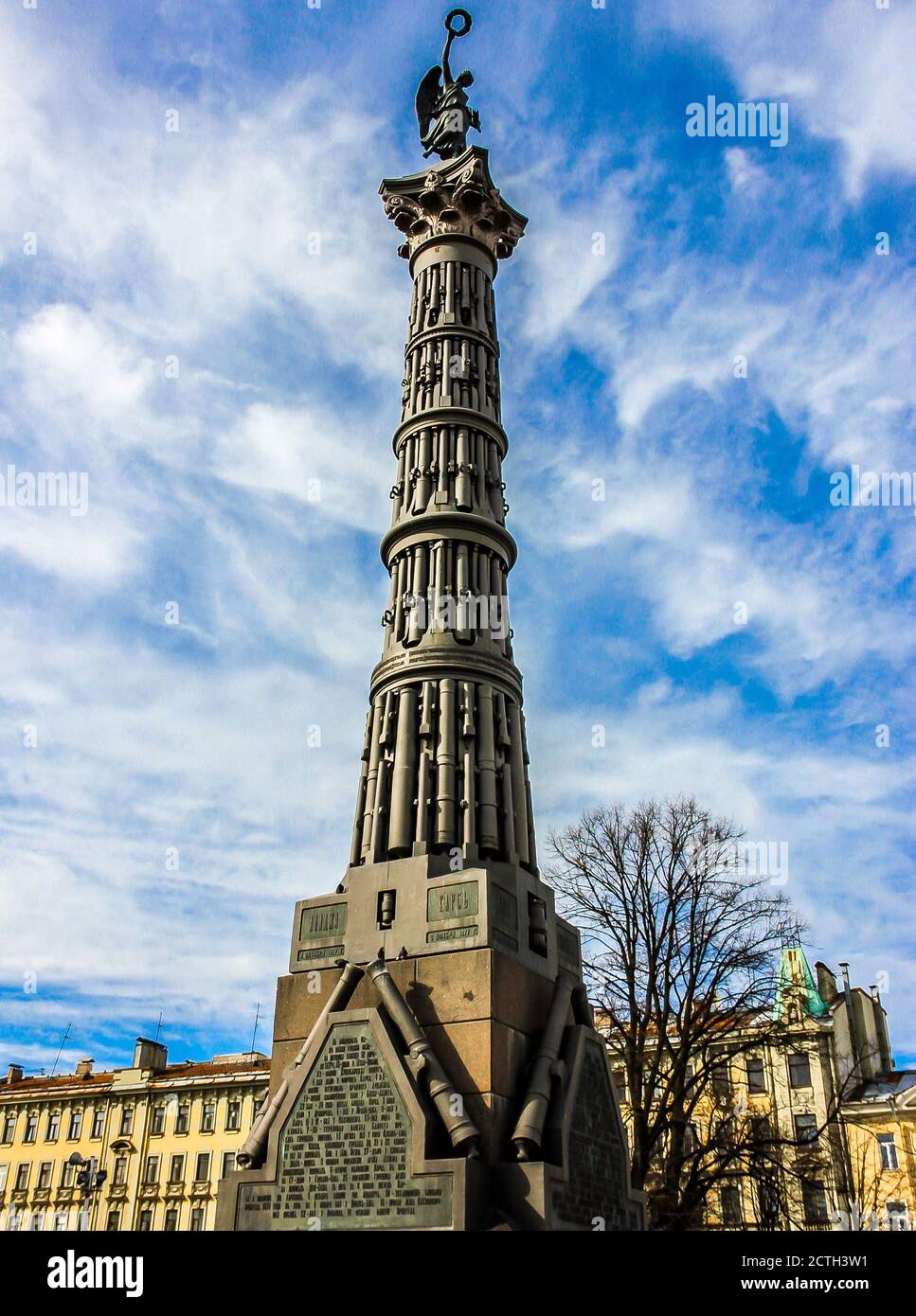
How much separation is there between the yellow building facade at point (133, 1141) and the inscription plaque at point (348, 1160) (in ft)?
139

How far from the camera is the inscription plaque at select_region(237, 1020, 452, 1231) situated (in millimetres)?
12820

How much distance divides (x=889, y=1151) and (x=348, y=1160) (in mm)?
33515

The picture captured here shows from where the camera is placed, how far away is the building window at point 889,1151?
39.0 metres

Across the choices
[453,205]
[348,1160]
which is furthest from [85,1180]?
[453,205]

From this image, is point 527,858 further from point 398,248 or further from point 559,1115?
point 398,248

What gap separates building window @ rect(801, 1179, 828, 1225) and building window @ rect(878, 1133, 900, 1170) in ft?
14.9

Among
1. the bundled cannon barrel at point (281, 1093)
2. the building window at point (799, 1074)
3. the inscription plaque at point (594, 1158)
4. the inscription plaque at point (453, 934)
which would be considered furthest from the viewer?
the building window at point (799, 1074)

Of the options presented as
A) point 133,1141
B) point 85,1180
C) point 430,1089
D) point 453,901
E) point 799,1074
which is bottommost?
point 85,1180

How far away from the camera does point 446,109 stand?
26.4 metres

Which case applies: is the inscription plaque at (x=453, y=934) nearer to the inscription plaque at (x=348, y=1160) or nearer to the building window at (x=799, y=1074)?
the inscription plaque at (x=348, y=1160)

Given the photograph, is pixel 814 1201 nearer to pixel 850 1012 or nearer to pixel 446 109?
pixel 850 1012

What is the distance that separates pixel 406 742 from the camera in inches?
696

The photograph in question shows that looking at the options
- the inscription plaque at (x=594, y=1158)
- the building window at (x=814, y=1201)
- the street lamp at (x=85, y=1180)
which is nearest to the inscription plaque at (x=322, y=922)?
the inscription plaque at (x=594, y=1158)

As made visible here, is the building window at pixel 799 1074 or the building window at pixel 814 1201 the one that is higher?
the building window at pixel 799 1074
